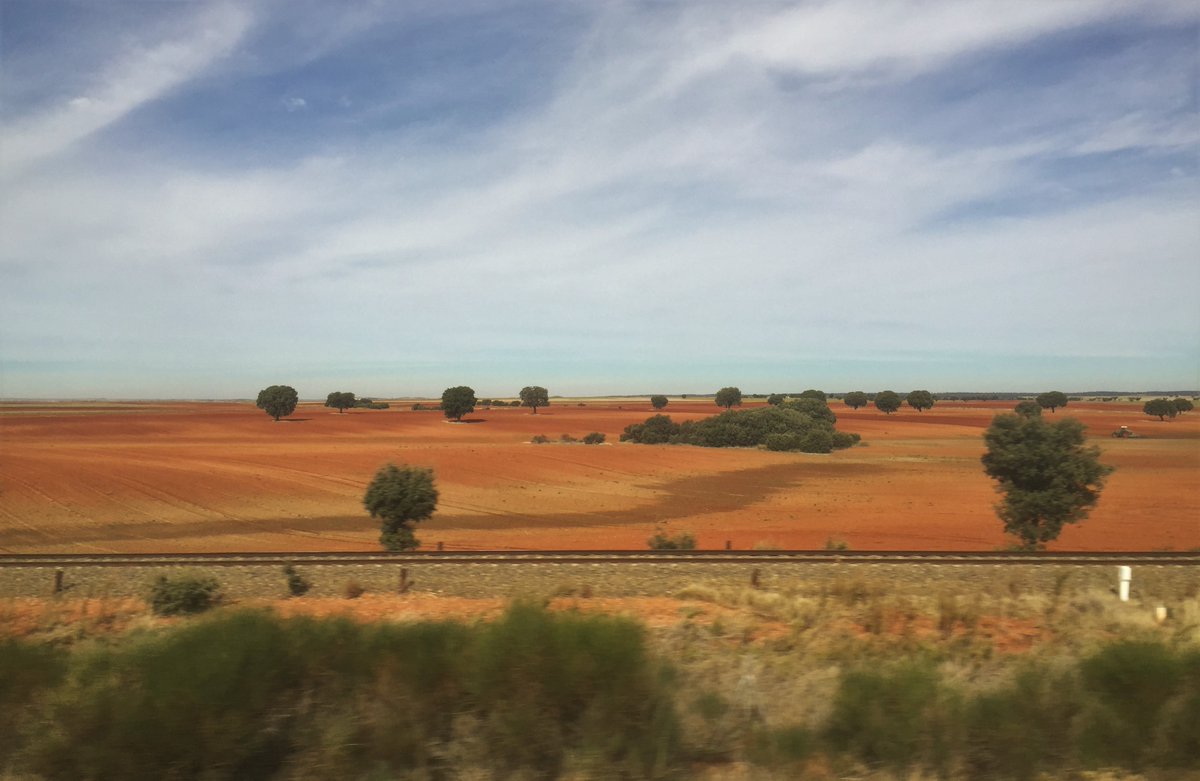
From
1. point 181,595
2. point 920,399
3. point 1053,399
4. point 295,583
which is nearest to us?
point 181,595

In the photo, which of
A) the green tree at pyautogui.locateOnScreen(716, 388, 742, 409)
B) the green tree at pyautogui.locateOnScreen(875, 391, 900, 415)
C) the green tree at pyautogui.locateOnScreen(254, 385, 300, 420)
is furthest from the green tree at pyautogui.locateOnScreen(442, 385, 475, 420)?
the green tree at pyautogui.locateOnScreen(875, 391, 900, 415)

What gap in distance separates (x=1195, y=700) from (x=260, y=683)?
8.14 metres

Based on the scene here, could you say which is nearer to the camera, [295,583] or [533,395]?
[295,583]

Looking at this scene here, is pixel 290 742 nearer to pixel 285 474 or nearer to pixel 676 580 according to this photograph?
pixel 676 580

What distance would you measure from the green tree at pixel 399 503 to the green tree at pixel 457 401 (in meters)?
83.1

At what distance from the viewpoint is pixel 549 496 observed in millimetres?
38406

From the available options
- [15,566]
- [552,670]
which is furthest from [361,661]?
[15,566]

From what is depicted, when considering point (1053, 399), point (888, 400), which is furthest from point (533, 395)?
point (1053, 399)

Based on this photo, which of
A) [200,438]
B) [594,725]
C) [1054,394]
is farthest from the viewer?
[1054,394]

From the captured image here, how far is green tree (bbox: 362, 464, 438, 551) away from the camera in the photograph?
23.1m

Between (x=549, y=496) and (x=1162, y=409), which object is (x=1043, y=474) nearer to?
(x=549, y=496)

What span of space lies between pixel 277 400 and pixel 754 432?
71.2 metres

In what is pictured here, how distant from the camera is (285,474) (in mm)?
44125

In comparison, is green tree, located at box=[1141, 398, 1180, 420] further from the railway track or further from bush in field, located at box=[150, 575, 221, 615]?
bush in field, located at box=[150, 575, 221, 615]
